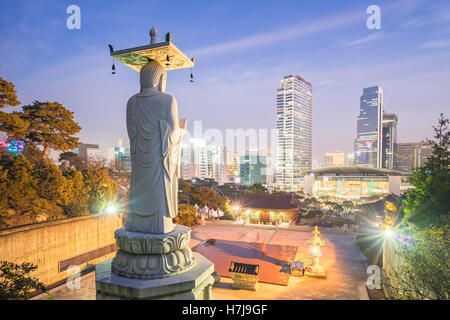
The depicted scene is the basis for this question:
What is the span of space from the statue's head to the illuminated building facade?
54.2 meters

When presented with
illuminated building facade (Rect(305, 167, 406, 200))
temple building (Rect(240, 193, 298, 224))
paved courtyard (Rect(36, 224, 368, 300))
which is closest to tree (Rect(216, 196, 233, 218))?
temple building (Rect(240, 193, 298, 224))

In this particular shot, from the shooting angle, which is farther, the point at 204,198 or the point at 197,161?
the point at 197,161

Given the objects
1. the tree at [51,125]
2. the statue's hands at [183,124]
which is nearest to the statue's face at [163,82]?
the statue's hands at [183,124]

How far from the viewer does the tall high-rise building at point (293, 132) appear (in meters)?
136

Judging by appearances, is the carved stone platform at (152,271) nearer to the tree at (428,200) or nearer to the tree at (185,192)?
→ the tree at (428,200)

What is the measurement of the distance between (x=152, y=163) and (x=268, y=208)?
79.4 feet

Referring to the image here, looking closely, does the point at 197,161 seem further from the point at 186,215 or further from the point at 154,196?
the point at 154,196

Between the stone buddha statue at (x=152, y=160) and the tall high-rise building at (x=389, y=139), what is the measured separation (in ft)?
633

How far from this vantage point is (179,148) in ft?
20.0

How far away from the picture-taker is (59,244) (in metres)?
12.4

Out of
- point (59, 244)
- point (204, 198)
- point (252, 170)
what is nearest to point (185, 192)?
point (204, 198)

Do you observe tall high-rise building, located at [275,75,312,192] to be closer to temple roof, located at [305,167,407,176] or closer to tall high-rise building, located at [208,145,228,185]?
tall high-rise building, located at [208,145,228,185]

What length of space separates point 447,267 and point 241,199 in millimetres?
25932
